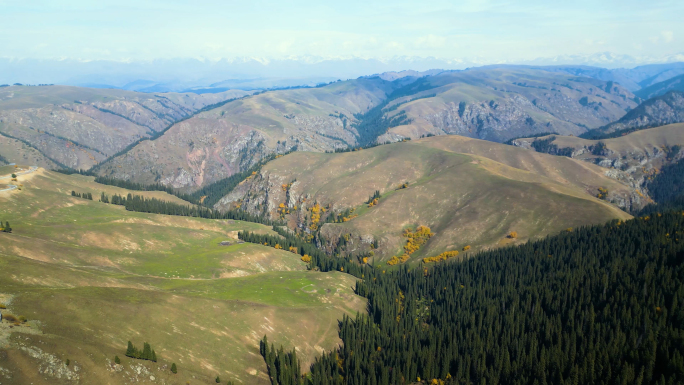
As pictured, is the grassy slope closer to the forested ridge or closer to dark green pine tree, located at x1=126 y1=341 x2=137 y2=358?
dark green pine tree, located at x1=126 y1=341 x2=137 y2=358

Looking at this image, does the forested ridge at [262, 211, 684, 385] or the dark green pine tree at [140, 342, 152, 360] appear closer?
the dark green pine tree at [140, 342, 152, 360]

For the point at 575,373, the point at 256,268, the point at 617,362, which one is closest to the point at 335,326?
the point at 256,268

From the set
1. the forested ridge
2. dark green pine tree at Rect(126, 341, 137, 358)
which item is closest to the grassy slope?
dark green pine tree at Rect(126, 341, 137, 358)

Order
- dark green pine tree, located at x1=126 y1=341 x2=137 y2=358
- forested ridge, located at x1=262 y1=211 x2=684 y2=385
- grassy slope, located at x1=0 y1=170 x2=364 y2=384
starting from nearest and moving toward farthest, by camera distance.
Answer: grassy slope, located at x1=0 y1=170 x2=364 y2=384, dark green pine tree, located at x1=126 y1=341 x2=137 y2=358, forested ridge, located at x1=262 y1=211 x2=684 y2=385

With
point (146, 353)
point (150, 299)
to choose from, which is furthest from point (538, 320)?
point (150, 299)

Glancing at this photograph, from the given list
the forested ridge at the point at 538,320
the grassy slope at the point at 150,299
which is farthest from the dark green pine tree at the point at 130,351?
the forested ridge at the point at 538,320

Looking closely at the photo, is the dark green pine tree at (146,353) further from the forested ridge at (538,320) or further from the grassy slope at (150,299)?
the forested ridge at (538,320)

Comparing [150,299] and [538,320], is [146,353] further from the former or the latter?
[538,320]
